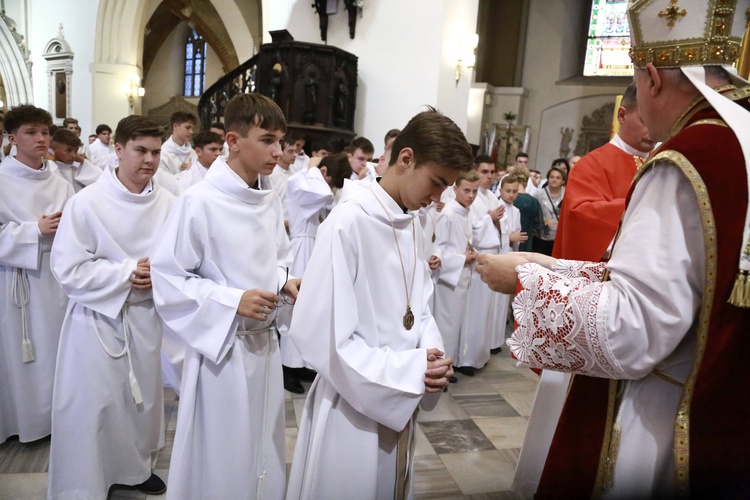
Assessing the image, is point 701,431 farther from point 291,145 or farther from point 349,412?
point 291,145

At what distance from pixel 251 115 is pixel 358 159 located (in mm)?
2958

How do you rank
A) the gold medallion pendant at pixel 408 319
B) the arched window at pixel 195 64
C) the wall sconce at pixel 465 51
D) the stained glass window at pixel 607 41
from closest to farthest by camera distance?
the gold medallion pendant at pixel 408 319, the wall sconce at pixel 465 51, the stained glass window at pixel 607 41, the arched window at pixel 195 64

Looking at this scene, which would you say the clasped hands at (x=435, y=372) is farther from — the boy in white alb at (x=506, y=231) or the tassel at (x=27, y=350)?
the boy in white alb at (x=506, y=231)

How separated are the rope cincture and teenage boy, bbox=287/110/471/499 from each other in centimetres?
220

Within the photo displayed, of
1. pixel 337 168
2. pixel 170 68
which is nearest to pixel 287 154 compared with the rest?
pixel 337 168

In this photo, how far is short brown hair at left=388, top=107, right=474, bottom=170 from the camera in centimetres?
166

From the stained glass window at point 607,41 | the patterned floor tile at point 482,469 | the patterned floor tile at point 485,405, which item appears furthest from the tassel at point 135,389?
the stained glass window at point 607,41

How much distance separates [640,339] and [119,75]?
53.1ft

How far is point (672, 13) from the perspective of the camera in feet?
4.49

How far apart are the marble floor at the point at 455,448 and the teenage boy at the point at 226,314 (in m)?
0.73

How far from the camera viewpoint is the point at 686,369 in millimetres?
1323

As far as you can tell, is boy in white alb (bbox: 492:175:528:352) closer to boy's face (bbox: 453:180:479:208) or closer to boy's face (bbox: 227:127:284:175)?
boy's face (bbox: 453:180:479:208)

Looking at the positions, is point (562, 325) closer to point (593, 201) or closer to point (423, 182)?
point (423, 182)

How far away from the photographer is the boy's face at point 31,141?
310cm
